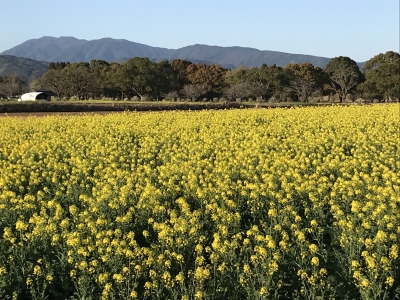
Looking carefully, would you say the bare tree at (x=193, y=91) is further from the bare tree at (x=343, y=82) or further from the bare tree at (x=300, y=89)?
the bare tree at (x=343, y=82)

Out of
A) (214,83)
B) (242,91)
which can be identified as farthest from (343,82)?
(214,83)

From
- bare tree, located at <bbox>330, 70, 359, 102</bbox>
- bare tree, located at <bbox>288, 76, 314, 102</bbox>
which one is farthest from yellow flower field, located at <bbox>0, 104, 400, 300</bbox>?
Answer: bare tree, located at <bbox>330, 70, 359, 102</bbox>

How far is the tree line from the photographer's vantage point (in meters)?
69.8

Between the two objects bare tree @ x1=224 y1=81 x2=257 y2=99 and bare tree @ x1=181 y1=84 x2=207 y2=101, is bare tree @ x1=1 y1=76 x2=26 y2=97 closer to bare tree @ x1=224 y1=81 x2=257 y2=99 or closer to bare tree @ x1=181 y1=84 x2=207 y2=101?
bare tree @ x1=181 y1=84 x2=207 y2=101

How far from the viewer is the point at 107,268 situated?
5801mm

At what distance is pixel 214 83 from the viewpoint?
80.4 meters

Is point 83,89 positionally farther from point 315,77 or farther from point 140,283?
point 140,283

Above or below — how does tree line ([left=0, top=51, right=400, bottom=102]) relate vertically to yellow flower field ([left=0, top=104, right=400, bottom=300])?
above

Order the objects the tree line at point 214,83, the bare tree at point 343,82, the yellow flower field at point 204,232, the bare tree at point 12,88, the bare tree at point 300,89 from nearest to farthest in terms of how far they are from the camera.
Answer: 1. the yellow flower field at point 204,232
2. the bare tree at point 300,89
3. the tree line at point 214,83
4. the bare tree at point 343,82
5. the bare tree at point 12,88

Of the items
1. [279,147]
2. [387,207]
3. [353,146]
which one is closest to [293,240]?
[387,207]

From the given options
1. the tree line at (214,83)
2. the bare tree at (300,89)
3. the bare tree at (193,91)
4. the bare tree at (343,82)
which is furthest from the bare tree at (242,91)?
the bare tree at (343,82)

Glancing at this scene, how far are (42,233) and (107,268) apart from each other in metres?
1.29

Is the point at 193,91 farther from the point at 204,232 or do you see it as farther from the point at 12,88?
the point at 204,232

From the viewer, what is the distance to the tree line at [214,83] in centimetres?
6975
